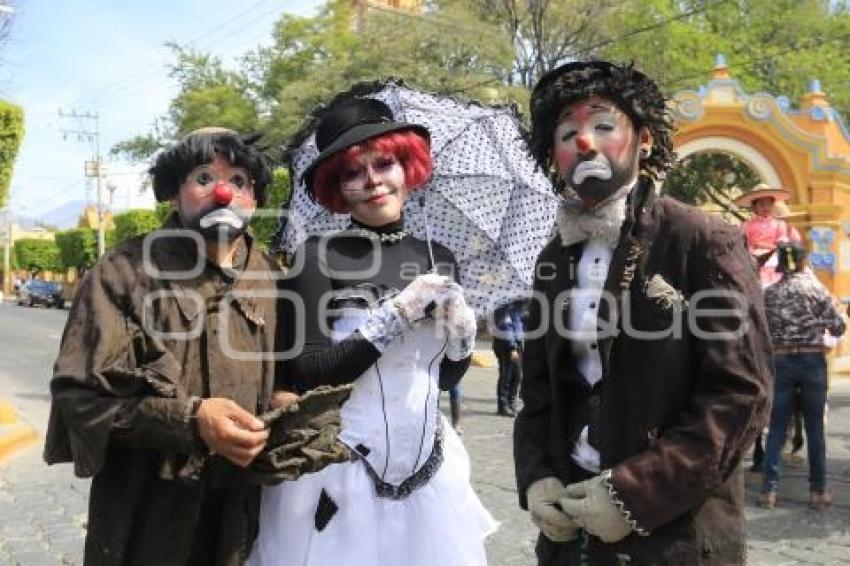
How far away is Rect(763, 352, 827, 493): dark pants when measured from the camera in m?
5.67

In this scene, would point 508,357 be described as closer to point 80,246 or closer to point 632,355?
point 632,355

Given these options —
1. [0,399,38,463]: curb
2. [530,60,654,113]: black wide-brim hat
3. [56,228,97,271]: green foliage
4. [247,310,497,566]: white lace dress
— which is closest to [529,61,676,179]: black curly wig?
[530,60,654,113]: black wide-brim hat

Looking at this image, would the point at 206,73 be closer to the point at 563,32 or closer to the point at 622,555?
the point at 563,32

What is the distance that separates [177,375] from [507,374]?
7.58 meters

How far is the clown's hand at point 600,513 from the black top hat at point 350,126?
1.26 meters

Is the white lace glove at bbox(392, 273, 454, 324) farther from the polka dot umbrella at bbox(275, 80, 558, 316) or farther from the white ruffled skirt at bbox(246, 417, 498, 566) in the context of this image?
the polka dot umbrella at bbox(275, 80, 558, 316)

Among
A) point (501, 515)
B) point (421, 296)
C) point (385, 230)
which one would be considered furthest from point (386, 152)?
point (501, 515)

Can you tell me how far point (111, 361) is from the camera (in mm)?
2236

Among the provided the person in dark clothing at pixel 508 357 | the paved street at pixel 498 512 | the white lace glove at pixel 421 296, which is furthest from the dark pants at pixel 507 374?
the white lace glove at pixel 421 296

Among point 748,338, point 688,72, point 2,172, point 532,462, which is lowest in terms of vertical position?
point 532,462

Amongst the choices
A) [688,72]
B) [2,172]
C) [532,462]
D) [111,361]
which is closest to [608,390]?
[532,462]

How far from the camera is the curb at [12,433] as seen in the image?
7.68 m

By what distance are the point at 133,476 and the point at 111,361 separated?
326 millimetres

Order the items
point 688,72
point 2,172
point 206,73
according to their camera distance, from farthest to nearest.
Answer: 1. point 206,73
2. point 688,72
3. point 2,172
